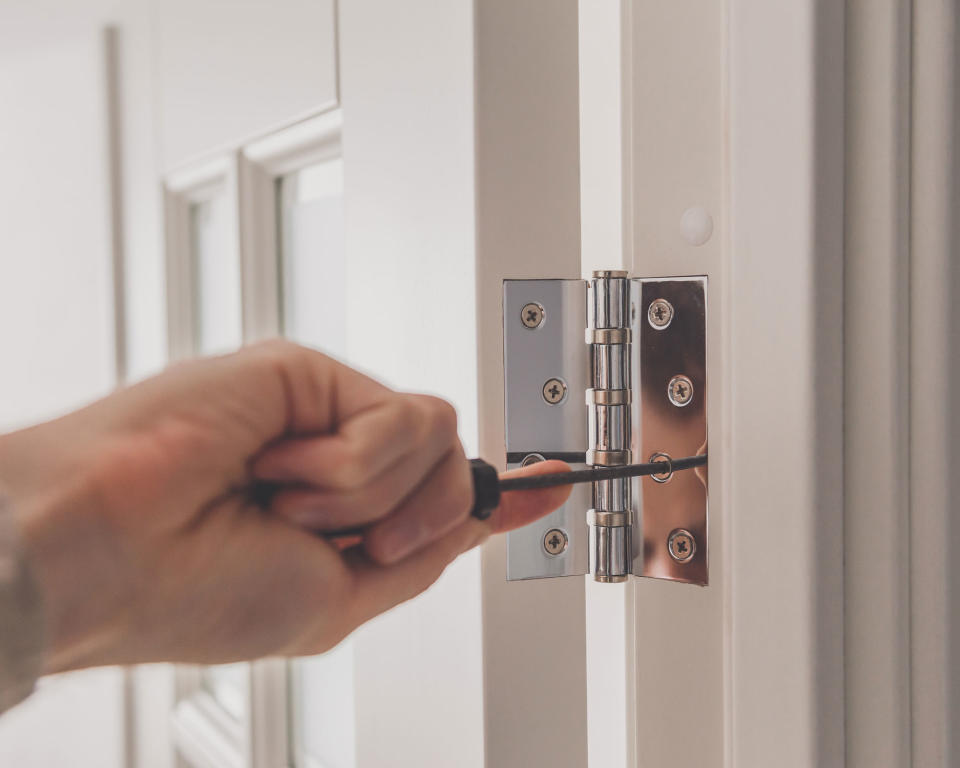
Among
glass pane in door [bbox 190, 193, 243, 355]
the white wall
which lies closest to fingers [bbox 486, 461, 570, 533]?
glass pane in door [bbox 190, 193, 243, 355]

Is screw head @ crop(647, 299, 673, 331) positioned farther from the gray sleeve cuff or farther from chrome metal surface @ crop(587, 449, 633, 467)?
the gray sleeve cuff

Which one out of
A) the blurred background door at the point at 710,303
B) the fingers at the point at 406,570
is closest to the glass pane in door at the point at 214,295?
the blurred background door at the point at 710,303

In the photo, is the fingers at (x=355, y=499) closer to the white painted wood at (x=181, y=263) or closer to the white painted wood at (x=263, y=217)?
the white painted wood at (x=263, y=217)

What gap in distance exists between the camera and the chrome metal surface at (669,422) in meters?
0.32

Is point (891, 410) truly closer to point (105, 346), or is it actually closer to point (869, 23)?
point (869, 23)

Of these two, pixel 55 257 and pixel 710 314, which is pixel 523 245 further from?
pixel 55 257

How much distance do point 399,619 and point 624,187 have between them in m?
0.23

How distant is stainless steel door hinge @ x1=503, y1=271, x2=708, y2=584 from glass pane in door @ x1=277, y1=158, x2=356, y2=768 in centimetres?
25

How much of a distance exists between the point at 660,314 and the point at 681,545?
0.09 metres

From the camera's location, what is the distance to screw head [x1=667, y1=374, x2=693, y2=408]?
32cm

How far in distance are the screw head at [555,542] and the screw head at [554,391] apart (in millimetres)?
55

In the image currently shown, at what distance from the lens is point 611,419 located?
13.2 inches

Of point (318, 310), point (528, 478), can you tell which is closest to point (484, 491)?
point (528, 478)

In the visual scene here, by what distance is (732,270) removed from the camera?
30cm
